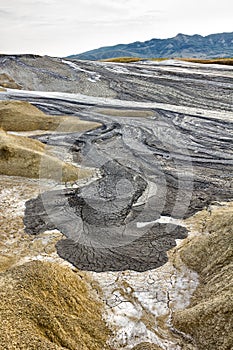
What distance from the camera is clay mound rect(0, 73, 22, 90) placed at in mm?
34300

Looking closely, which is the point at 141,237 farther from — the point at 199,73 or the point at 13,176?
the point at 199,73

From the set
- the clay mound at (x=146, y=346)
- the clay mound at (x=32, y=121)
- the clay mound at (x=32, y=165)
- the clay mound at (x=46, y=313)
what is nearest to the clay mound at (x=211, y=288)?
the clay mound at (x=146, y=346)

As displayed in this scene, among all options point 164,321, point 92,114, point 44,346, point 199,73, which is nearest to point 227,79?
point 199,73

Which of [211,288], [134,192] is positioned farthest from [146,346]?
[134,192]

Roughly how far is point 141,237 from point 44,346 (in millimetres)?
5547

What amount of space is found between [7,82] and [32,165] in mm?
23596

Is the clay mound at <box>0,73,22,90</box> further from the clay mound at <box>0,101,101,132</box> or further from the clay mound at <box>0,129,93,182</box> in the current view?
the clay mound at <box>0,129,93,182</box>

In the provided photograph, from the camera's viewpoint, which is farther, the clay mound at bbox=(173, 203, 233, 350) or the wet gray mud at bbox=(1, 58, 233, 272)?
the wet gray mud at bbox=(1, 58, 233, 272)

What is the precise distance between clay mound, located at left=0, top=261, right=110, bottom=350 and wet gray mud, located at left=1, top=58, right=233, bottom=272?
6.08ft

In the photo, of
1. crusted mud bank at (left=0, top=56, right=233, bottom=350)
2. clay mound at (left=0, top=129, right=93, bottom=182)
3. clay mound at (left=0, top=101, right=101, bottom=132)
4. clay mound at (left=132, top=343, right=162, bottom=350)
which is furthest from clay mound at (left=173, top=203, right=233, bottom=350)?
clay mound at (left=0, top=101, right=101, bottom=132)

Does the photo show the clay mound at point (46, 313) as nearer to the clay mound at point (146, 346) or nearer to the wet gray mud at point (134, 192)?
the clay mound at point (146, 346)

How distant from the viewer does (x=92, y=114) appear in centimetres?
2492

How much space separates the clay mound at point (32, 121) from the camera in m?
21.2

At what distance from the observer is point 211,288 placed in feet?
26.6
